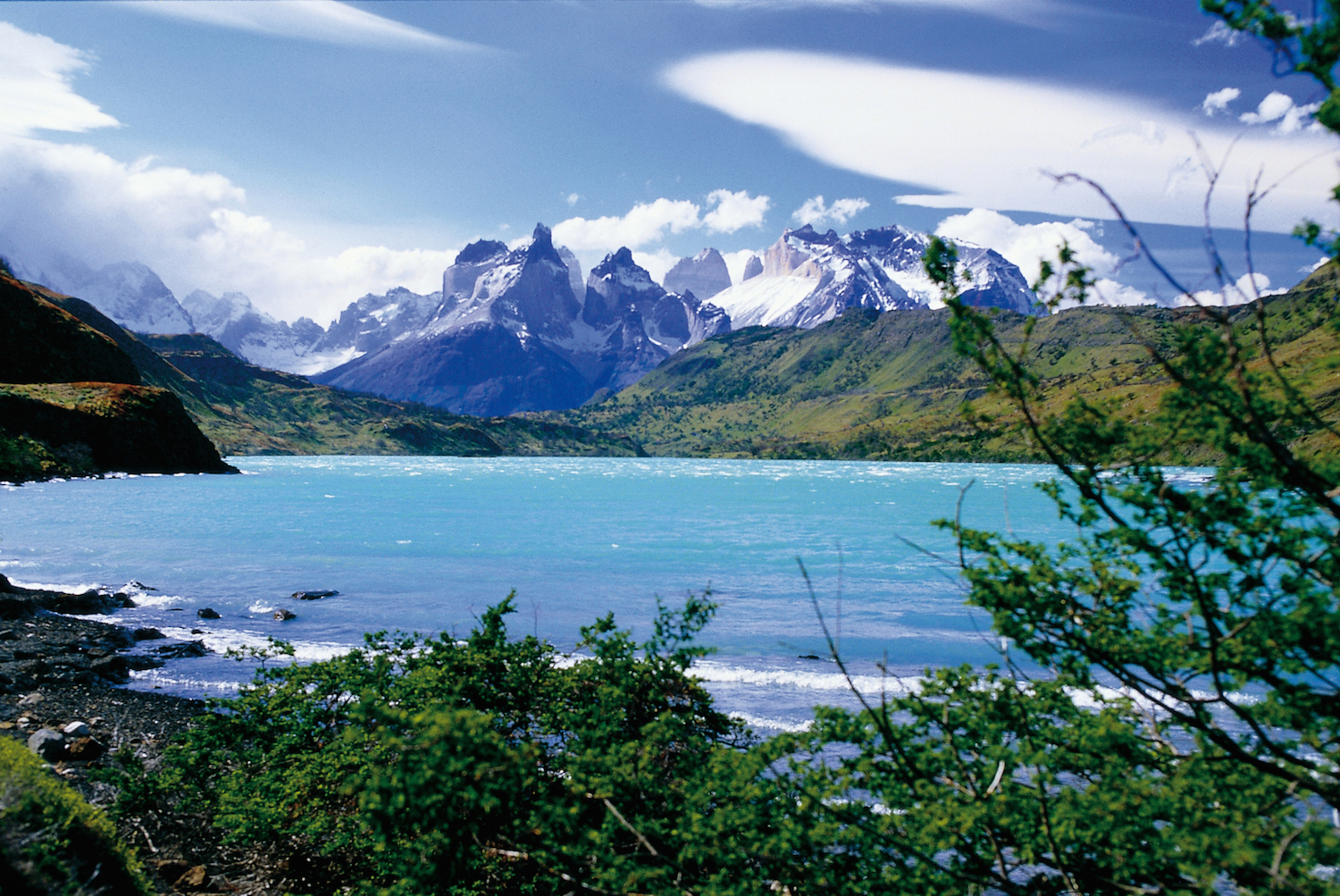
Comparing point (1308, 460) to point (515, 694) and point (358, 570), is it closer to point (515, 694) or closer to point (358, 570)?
point (515, 694)

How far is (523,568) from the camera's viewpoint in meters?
57.6

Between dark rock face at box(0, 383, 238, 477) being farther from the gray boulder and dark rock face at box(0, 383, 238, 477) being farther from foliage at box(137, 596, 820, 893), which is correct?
foliage at box(137, 596, 820, 893)

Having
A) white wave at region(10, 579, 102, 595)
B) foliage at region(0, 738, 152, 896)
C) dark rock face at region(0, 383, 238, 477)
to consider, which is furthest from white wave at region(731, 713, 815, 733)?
dark rock face at region(0, 383, 238, 477)

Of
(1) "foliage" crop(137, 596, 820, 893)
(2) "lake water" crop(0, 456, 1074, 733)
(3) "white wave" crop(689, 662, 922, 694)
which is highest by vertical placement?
(1) "foliage" crop(137, 596, 820, 893)

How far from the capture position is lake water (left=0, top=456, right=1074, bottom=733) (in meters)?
32.1

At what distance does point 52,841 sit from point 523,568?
5001 cm

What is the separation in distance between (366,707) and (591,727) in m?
4.04

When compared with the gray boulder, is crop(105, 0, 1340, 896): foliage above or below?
above

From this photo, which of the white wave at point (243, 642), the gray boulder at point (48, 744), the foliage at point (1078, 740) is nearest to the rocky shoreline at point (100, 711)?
the gray boulder at point (48, 744)

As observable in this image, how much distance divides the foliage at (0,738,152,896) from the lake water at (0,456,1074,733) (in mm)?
8718

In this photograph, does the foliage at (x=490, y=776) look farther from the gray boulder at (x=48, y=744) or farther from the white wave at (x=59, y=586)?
the white wave at (x=59, y=586)

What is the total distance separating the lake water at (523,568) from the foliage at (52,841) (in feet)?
28.6

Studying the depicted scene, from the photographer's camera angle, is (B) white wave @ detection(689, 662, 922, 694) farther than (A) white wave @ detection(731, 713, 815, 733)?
Yes

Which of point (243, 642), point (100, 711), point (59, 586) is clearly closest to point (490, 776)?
point (100, 711)
